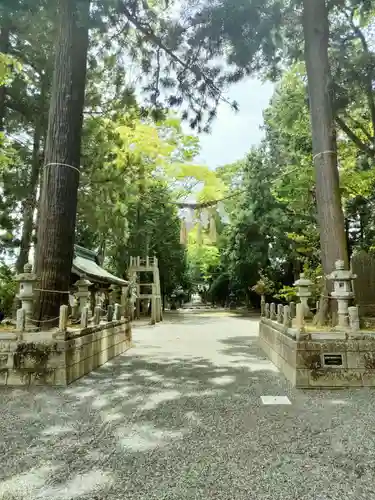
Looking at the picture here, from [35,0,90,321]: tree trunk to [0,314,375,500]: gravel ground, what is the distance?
1782mm

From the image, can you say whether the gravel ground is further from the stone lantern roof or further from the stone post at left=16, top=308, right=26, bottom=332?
the stone lantern roof

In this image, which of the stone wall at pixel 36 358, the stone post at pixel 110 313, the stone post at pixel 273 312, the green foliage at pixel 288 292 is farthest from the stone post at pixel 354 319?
the stone post at pixel 110 313

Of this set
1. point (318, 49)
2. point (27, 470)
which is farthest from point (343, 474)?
point (318, 49)

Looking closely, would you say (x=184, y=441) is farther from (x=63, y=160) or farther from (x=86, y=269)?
(x=86, y=269)

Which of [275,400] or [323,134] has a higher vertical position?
[323,134]

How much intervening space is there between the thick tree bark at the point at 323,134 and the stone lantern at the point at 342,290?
22.9 inches

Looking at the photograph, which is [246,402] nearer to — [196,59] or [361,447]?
[361,447]

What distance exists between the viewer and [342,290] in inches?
234

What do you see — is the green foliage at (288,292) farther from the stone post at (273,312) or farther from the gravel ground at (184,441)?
the gravel ground at (184,441)

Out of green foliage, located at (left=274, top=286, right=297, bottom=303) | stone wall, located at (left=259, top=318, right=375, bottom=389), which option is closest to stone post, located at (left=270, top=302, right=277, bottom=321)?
green foliage, located at (left=274, top=286, right=297, bottom=303)

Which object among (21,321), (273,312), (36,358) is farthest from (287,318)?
(21,321)

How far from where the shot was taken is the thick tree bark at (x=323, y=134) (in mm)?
6738

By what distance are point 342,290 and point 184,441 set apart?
3.69 metres

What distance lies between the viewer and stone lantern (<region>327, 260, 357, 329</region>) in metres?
5.82
